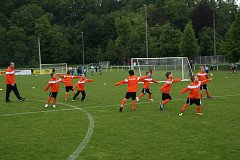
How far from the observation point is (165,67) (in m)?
32.9

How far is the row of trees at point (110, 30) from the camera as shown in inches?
2665

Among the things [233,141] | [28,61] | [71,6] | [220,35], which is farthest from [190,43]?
[71,6]

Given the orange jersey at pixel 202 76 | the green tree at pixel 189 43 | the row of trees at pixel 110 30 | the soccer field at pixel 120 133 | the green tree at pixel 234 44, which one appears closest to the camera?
the soccer field at pixel 120 133

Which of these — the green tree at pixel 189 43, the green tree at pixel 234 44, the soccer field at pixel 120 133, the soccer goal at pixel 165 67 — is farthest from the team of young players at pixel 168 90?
the green tree at pixel 189 43

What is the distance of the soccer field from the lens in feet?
25.7

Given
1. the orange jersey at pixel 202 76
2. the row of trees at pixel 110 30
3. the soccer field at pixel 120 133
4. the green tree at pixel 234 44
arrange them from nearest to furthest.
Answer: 1. the soccer field at pixel 120 133
2. the orange jersey at pixel 202 76
3. the green tree at pixel 234 44
4. the row of trees at pixel 110 30

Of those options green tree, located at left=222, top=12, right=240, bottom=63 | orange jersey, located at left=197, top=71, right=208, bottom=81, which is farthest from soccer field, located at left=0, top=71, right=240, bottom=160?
green tree, located at left=222, top=12, right=240, bottom=63

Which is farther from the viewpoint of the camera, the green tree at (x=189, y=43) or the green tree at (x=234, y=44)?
the green tree at (x=189, y=43)

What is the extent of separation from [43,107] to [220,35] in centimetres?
7286

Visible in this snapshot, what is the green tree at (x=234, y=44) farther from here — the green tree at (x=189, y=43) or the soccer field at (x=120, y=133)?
the soccer field at (x=120, y=133)

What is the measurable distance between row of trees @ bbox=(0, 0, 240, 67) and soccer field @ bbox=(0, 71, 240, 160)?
140ft

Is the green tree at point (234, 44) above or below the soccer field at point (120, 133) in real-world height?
above

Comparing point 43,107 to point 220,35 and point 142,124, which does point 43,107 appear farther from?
point 220,35

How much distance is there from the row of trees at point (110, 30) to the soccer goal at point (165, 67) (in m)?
23.5
